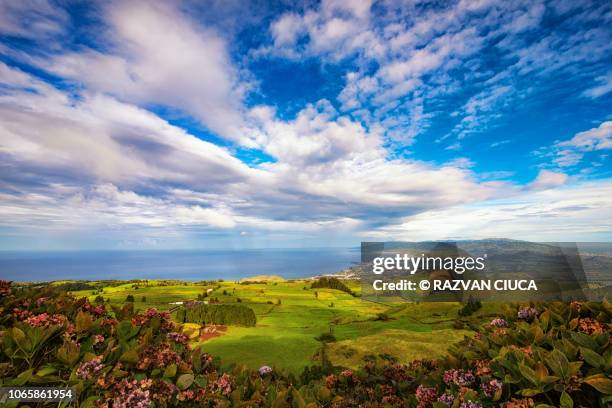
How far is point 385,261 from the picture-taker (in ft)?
82.8

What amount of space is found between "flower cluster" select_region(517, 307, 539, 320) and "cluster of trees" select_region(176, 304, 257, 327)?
28.4 metres

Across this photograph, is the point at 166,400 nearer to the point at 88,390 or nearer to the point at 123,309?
the point at 88,390

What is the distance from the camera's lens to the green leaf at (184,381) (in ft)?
10.6

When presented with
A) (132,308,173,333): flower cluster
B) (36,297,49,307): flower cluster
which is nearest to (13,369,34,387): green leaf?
(132,308,173,333): flower cluster

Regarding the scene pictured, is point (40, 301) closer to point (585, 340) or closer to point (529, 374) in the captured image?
point (529, 374)

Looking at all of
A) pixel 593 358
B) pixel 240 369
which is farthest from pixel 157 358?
pixel 593 358

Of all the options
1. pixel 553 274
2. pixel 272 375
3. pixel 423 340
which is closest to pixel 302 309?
pixel 423 340

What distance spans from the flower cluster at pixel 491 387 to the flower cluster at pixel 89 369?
12.7ft

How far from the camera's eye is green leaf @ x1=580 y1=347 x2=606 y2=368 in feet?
8.46

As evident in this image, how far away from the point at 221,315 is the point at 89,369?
29971 mm

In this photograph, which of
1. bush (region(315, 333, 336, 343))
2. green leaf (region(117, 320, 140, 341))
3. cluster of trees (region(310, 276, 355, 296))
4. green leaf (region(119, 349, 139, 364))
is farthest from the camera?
cluster of trees (region(310, 276, 355, 296))

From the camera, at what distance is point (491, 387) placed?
2.92m

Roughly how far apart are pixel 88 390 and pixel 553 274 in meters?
45.8

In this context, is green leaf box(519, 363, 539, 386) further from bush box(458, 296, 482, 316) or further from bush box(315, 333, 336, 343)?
bush box(458, 296, 482, 316)
